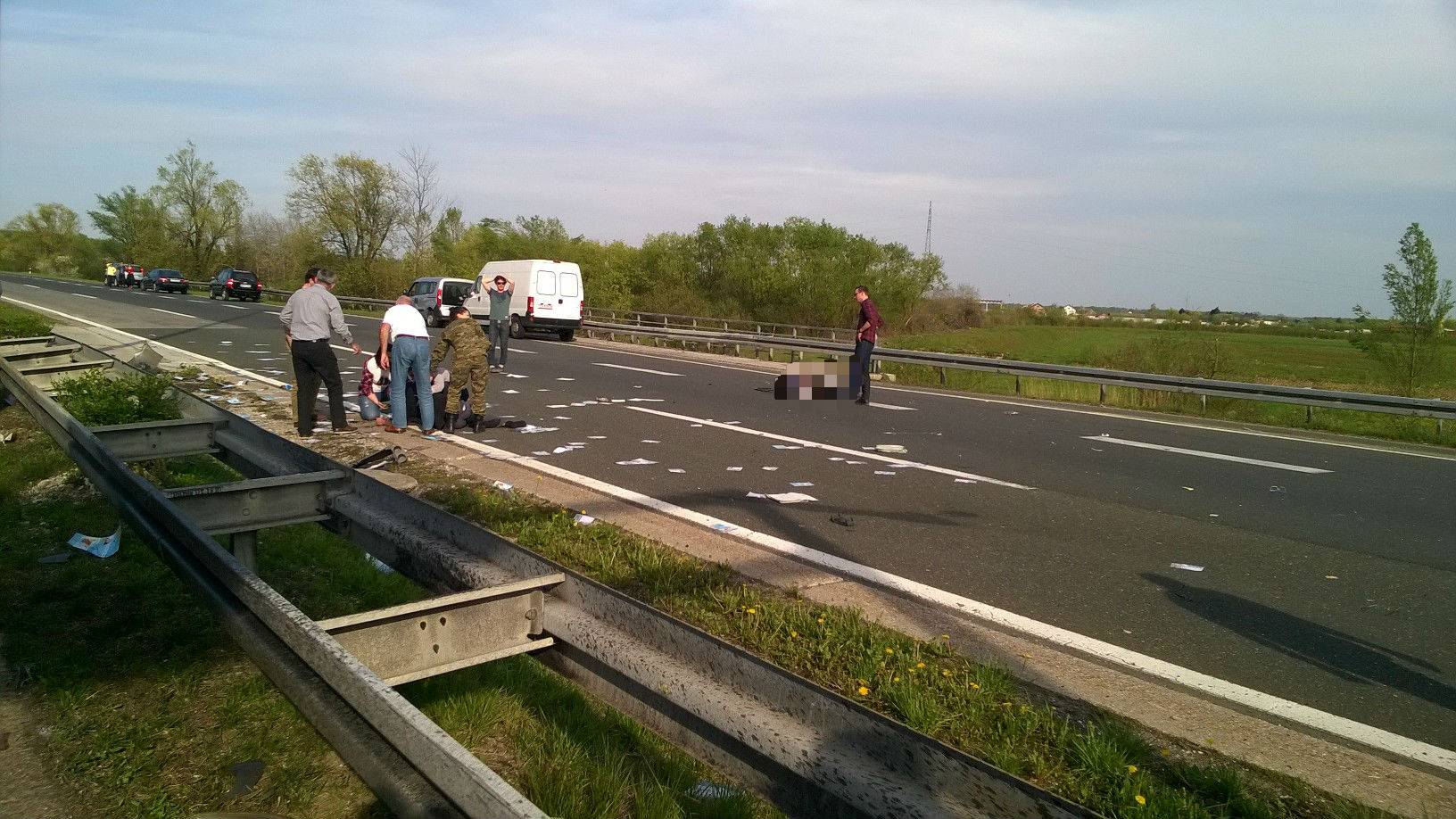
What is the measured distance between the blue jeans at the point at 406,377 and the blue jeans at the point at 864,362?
727 centimetres

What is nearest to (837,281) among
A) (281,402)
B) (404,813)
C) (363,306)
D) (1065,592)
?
(363,306)

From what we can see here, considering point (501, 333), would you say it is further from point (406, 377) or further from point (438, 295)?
point (438, 295)

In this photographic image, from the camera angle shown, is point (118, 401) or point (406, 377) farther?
point (406, 377)

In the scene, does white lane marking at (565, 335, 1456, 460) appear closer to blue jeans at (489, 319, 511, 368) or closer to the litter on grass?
blue jeans at (489, 319, 511, 368)

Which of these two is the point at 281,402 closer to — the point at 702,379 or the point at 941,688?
the point at 702,379

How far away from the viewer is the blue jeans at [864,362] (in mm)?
15375

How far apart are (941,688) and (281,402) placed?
11.2m

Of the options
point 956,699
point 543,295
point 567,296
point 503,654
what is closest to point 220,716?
point 503,654

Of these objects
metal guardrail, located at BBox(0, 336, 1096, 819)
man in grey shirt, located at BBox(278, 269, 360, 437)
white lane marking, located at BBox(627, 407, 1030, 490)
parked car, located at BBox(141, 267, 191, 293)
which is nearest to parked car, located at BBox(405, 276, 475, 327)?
white lane marking, located at BBox(627, 407, 1030, 490)

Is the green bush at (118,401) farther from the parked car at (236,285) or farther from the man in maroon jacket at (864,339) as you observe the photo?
the parked car at (236,285)

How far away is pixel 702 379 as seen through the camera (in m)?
18.5

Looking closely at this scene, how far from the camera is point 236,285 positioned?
151 ft

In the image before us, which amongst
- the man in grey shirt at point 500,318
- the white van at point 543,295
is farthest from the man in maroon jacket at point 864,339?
the white van at point 543,295

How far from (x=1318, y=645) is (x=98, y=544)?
6661mm
